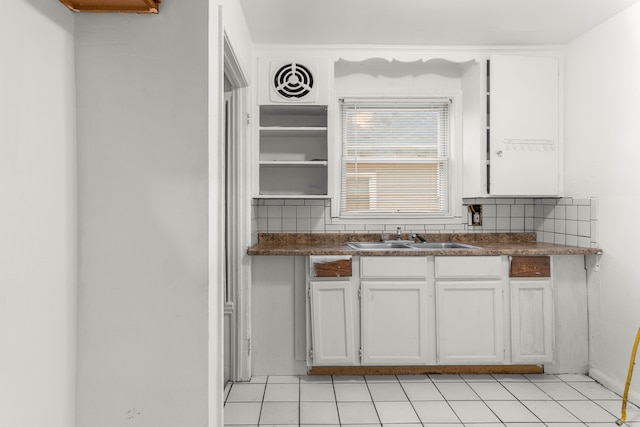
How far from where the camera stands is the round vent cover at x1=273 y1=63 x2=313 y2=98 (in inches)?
117

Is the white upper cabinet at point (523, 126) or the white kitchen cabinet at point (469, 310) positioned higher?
the white upper cabinet at point (523, 126)

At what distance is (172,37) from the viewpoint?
150 centimetres

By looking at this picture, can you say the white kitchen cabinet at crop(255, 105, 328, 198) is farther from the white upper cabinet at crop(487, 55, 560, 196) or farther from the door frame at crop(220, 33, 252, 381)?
the white upper cabinet at crop(487, 55, 560, 196)

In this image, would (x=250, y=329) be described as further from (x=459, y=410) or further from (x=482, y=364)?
(x=482, y=364)

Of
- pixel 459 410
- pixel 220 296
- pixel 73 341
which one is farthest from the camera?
pixel 459 410

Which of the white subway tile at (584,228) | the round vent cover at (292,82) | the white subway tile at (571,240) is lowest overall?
the white subway tile at (571,240)

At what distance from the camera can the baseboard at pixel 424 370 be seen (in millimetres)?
2770

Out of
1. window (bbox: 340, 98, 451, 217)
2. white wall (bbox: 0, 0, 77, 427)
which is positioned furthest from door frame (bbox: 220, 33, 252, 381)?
white wall (bbox: 0, 0, 77, 427)

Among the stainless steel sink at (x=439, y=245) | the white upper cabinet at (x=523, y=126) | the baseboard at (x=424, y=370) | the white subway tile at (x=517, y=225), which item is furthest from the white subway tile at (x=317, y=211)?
the white subway tile at (x=517, y=225)

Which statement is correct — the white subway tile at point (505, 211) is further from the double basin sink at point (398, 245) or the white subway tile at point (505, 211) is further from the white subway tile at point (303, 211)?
the white subway tile at point (303, 211)

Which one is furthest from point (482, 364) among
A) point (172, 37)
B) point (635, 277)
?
point (172, 37)

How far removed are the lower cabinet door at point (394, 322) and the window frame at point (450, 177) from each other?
739 millimetres

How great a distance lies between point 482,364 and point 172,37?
2.69 meters

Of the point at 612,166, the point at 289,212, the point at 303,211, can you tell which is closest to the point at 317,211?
the point at 303,211
